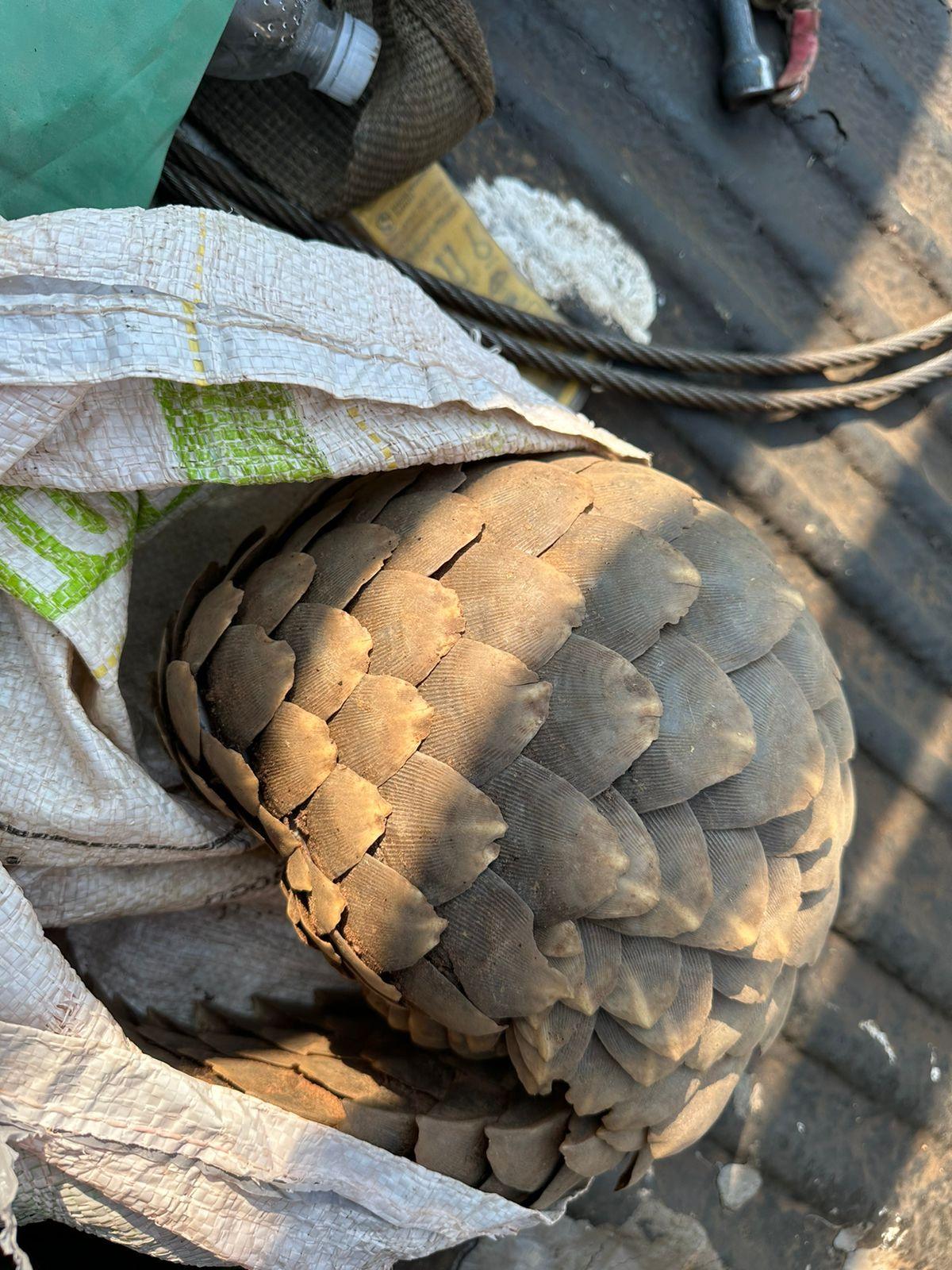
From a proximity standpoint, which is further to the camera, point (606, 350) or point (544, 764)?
point (606, 350)

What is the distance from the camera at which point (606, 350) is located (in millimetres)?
945

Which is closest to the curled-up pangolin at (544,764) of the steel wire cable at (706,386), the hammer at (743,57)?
the steel wire cable at (706,386)

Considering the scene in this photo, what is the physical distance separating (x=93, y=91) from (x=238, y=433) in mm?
230

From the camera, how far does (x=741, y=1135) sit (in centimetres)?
99

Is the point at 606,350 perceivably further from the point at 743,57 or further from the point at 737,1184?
the point at 737,1184

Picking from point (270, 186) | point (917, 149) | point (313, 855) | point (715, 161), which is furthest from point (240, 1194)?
point (917, 149)

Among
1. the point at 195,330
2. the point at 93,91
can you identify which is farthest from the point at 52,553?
the point at 93,91

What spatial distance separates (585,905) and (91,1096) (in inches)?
12.3

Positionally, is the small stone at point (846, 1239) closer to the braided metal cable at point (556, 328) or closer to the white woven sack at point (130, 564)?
the white woven sack at point (130, 564)

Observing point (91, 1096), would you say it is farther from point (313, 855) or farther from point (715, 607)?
point (715, 607)

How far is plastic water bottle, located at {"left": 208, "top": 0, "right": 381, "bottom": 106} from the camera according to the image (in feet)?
2.43

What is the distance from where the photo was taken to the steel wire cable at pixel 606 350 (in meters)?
0.81

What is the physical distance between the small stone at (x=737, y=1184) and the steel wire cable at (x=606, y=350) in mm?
734

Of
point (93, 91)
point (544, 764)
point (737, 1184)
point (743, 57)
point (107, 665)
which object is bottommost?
point (737, 1184)
